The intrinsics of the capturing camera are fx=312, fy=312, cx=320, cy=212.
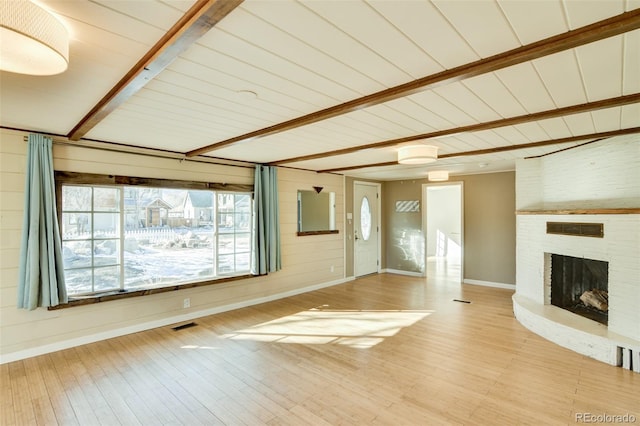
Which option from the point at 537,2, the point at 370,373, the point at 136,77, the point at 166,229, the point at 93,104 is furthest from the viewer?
the point at 166,229

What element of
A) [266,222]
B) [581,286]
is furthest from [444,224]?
[266,222]

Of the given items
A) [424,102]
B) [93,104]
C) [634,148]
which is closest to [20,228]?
[93,104]

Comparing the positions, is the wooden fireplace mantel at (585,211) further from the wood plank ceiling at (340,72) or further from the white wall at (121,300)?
the white wall at (121,300)

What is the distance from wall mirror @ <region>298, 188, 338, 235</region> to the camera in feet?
19.2

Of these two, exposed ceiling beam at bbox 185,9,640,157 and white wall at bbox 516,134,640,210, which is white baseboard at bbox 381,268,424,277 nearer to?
white wall at bbox 516,134,640,210

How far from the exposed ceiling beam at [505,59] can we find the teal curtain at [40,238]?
281 centimetres

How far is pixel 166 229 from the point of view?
4.26 m

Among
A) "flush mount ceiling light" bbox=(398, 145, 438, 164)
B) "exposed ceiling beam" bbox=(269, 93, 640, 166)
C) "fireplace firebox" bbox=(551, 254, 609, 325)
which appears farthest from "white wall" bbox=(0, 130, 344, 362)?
"fireplace firebox" bbox=(551, 254, 609, 325)

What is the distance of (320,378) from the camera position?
2.80 meters

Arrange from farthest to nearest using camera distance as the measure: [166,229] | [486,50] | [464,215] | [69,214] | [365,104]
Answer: [464,215], [166,229], [69,214], [365,104], [486,50]

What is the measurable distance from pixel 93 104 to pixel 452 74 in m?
2.55

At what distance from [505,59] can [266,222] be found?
409cm

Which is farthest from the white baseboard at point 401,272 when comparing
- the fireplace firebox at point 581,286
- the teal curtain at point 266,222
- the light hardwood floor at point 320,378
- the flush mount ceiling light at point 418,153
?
the flush mount ceiling light at point 418,153

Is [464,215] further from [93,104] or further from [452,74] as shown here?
[93,104]
